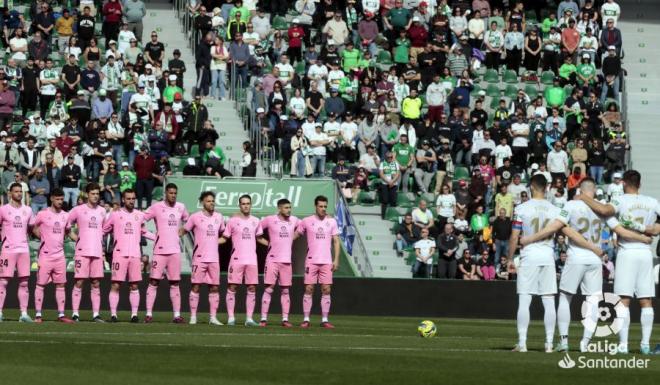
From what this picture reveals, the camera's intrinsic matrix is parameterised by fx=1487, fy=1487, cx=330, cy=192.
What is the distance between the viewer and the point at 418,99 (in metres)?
41.4

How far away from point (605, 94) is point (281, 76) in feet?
33.1

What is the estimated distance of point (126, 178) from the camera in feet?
121

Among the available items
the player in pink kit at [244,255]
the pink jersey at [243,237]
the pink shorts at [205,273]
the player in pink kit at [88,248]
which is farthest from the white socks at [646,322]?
the player in pink kit at [88,248]

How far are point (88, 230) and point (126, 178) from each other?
1127 centimetres

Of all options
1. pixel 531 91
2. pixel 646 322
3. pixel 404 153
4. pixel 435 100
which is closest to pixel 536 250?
pixel 646 322

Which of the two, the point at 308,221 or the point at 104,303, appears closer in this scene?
the point at 308,221

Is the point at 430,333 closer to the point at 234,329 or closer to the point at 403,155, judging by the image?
the point at 234,329

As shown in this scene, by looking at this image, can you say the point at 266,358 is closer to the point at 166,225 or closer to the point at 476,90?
the point at 166,225

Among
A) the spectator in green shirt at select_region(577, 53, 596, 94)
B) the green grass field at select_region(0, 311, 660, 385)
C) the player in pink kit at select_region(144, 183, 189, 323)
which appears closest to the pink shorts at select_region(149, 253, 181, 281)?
the player in pink kit at select_region(144, 183, 189, 323)

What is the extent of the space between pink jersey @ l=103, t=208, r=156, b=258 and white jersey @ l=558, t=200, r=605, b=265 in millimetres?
9508

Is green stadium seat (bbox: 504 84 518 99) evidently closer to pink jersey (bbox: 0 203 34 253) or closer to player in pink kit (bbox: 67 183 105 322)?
player in pink kit (bbox: 67 183 105 322)

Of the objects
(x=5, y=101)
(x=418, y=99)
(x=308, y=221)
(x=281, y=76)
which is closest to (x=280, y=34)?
(x=281, y=76)

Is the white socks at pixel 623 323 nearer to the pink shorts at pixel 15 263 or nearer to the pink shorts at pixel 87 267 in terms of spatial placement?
the pink shorts at pixel 87 267
